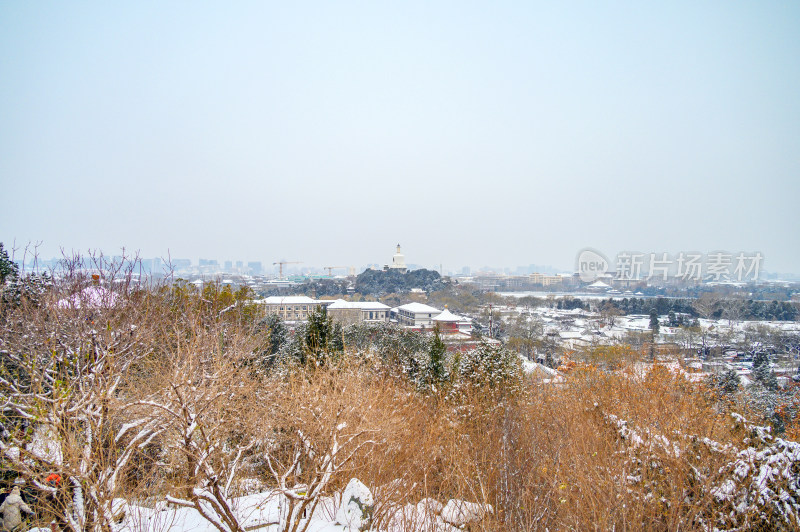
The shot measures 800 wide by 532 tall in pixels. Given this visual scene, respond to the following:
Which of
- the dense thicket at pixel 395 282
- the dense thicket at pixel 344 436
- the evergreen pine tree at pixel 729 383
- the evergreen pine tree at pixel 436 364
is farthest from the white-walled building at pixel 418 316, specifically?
the evergreen pine tree at pixel 436 364

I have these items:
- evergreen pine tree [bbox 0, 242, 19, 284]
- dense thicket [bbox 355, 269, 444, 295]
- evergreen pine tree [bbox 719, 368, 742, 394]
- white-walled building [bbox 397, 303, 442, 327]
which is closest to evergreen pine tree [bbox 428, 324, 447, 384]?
evergreen pine tree [bbox 719, 368, 742, 394]

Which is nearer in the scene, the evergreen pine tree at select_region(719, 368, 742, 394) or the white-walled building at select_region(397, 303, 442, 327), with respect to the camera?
the evergreen pine tree at select_region(719, 368, 742, 394)

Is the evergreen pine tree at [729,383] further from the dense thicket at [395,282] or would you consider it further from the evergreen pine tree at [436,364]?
the dense thicket at [395,282]

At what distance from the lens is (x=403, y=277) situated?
6184cm

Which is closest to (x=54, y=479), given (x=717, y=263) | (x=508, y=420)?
(x=508, y=420)

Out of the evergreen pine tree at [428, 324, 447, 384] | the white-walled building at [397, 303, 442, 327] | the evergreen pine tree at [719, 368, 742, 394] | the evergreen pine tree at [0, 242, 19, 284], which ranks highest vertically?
the evergreen pine tree at [0, 242, 19, 284]

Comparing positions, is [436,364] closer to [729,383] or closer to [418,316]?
[729,383]

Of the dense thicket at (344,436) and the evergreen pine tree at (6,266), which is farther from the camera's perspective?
the evergreen pine tree at (6,266)

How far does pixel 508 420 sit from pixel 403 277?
2180 inches

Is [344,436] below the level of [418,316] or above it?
above

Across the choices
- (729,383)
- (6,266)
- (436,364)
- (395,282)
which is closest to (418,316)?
(729,383)

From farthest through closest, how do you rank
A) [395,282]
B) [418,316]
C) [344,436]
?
[395,282] < [418,316] < [344,436]

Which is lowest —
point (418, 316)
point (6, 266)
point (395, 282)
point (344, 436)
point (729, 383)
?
point (418, 316)

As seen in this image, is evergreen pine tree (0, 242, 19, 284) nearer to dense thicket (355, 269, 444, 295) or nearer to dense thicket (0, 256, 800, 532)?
dense thicket (0, 256, 800, 532)
